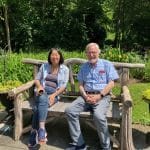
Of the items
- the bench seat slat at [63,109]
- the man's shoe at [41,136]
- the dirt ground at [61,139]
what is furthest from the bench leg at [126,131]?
the man's shoe at [41,136]

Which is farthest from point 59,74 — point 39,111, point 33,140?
point 33,140

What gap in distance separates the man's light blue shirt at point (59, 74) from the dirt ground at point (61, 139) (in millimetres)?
777

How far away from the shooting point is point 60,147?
639cm

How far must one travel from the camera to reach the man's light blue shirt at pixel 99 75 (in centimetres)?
649

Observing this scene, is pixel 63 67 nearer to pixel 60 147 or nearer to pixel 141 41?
pixel 60 147

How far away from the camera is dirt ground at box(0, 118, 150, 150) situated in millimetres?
6398

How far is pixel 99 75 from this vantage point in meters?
6.51

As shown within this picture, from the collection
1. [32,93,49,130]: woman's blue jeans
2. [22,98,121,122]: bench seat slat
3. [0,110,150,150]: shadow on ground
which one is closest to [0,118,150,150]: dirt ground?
A: [0,110,150,150]: shadow on ground

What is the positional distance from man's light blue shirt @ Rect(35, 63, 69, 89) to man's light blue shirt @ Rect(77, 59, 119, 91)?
39 cm

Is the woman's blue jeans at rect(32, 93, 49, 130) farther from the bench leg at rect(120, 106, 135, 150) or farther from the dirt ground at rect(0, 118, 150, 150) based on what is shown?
the bench leg at rect(120, 106, 135, 150)

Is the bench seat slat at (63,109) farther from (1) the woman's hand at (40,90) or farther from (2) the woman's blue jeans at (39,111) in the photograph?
(1) the woman's hand at (40,90)

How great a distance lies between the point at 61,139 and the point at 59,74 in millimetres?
1017

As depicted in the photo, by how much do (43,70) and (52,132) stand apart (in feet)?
3.32

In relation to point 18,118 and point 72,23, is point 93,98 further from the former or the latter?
point 72,23
